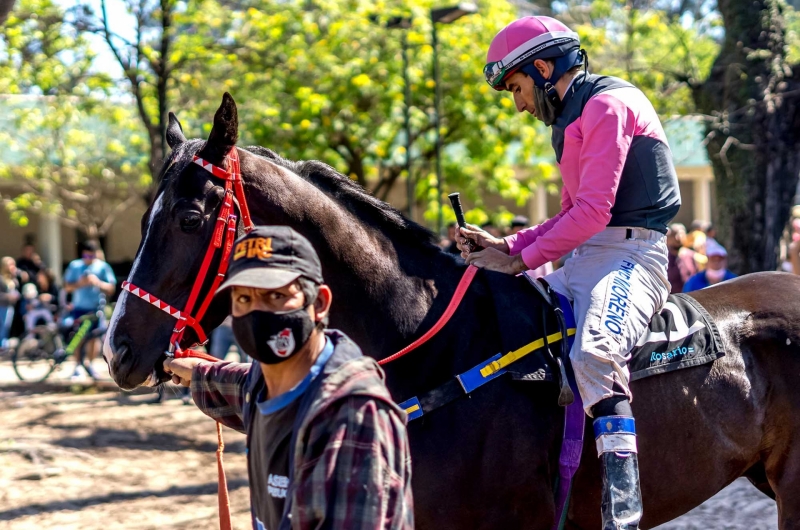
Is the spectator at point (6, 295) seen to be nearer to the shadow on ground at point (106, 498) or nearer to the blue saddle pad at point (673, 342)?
the shadow on ground at point (106, 498)

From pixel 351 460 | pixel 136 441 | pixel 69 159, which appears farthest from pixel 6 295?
pixel 351 460

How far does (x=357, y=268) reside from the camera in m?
3.38

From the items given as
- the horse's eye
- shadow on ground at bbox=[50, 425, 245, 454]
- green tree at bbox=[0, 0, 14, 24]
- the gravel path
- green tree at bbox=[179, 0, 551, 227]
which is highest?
green tree at bbox=[179, 0, 551, 227]

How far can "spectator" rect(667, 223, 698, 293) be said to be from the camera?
1041cm

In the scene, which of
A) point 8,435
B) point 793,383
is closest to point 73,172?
point 8,435

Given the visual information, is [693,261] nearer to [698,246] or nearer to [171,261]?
[698,246]

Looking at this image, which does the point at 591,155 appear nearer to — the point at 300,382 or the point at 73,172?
the point at 300,382

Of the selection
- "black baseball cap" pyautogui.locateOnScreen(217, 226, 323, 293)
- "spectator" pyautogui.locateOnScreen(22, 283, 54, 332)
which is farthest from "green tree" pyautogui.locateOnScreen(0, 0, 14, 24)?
"spectator" pyautogui.locateOnScreen(22, 283, 54, 332)

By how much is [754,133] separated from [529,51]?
249 inches

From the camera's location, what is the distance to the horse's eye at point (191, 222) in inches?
129

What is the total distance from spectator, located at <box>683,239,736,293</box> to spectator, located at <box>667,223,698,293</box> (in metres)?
0.86

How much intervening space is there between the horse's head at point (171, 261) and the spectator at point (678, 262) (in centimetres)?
793

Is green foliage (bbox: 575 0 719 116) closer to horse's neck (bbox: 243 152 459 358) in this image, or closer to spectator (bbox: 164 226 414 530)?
horse's neck (bbox: 243 152 459 358)

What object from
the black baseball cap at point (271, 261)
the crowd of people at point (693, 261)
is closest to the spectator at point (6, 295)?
the crowd of people at point (693, 261)
